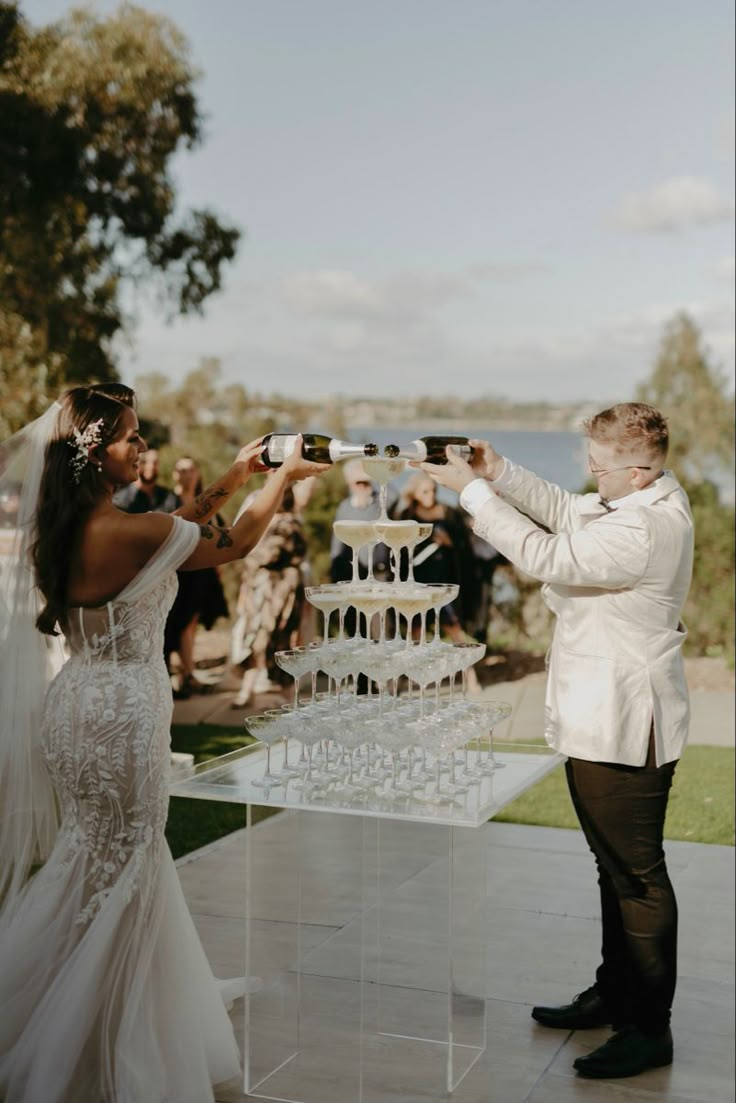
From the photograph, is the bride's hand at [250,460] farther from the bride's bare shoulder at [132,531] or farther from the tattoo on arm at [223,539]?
the bride's bare shoulder at [132,531]

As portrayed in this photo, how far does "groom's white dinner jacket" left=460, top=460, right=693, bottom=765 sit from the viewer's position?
3.15 metres

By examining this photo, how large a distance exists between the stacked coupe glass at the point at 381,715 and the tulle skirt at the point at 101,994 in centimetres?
42

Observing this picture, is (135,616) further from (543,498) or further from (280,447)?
(543,498)

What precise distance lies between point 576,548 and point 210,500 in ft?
3.28

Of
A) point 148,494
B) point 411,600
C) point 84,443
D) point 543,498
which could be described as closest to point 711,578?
point 148,494

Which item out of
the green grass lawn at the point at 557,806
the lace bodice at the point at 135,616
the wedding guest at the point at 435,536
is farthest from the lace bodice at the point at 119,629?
the wedding guest at the point at 435,536

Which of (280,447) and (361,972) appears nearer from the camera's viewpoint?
(280,447)

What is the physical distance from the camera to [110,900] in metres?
3.05

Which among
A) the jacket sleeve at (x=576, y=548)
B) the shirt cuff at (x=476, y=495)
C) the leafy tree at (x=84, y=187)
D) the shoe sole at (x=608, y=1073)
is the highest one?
the leafy tree at (x=84, y=187)

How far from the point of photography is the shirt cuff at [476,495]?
3.21 m

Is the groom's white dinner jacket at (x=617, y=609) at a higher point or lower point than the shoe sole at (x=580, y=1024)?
higher

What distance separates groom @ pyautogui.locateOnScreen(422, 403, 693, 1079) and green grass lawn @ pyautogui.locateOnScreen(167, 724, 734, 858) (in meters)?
2.43

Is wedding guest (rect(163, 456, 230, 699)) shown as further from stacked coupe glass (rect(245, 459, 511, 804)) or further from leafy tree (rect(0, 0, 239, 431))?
stacked coupe glass (rect(245, 459, 511, 804))

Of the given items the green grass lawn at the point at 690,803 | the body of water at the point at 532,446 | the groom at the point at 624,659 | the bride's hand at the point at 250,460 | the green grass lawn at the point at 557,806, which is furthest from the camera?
the body of water at the point at 532,446
